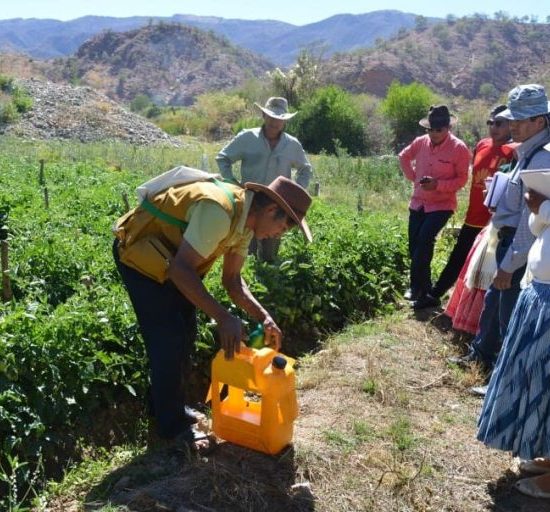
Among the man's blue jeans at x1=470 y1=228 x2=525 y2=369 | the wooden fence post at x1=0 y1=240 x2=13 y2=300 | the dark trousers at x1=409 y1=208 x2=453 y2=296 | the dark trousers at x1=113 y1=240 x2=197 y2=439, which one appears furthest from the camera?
the dark trousers at x1=409 y1=208 x2=453 y2=296

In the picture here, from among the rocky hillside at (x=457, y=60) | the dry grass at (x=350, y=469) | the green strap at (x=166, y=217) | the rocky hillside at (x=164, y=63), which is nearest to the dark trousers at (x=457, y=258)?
the dry grass at (x=350, y=469)

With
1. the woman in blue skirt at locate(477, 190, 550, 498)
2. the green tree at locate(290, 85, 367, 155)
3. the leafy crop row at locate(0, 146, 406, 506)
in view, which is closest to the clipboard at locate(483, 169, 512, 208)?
the woman in blue skirt at locate(477, 190, 550, 498)

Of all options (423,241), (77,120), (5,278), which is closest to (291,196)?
(5,278)

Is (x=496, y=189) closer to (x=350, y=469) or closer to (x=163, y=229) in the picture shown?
(x=350, y=469)

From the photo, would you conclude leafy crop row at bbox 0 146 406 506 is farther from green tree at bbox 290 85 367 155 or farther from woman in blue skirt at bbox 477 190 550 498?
green tree at bbox 290 85 367 155

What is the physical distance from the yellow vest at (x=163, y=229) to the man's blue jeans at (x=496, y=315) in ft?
5.54

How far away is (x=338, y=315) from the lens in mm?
5312

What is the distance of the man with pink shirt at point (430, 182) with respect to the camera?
5.03m

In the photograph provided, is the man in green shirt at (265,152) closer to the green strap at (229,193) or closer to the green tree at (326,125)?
the green strap at (229,193)

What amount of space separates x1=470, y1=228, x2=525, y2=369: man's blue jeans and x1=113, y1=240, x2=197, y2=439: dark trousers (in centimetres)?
174

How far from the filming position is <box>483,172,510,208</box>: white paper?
12.3 feet

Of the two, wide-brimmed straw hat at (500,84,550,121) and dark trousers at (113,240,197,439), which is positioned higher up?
A: wide-brimmed straw hat at (500,84,550,121)

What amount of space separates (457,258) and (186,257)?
307cm

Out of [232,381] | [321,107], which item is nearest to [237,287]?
[232,381]
